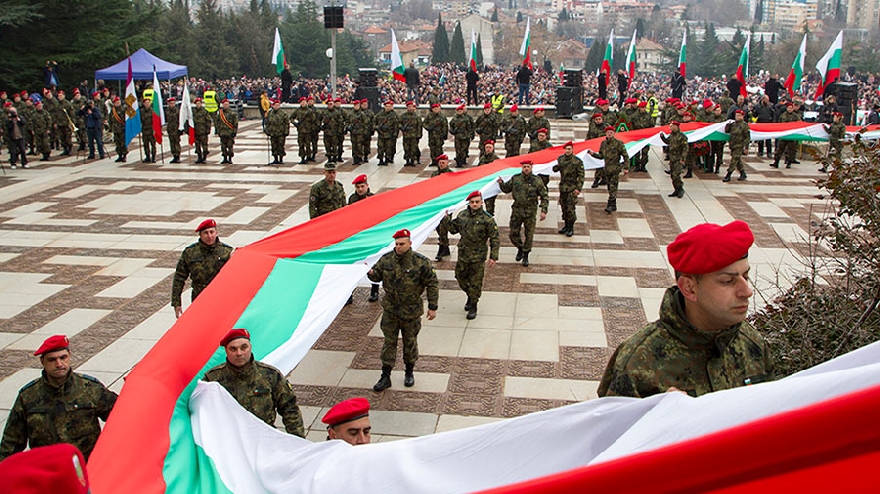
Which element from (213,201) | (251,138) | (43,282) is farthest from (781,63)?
(43,282)

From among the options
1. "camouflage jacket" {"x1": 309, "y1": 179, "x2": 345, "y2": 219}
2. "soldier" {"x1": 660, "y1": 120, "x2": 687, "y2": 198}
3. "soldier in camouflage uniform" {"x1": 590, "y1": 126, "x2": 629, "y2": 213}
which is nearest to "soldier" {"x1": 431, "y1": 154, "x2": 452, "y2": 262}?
"camouflage jacket" {"x1": 309, "y1": 179, "x2": 345, "y2": 219}

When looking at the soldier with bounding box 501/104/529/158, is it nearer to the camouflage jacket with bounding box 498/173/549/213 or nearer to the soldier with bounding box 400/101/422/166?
the soldier with bounding box 400/101/422/166

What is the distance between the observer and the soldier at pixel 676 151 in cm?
1644

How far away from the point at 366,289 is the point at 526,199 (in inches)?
108

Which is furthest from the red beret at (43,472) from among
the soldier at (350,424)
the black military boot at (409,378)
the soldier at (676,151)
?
the soldier at (676,151)

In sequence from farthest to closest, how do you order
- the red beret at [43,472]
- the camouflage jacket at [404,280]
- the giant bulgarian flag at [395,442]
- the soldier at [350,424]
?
the camouflage jacket at [404,280], the soldier at [350,424], the red beret at [43,472], the giant bulgarian flag at [395,442]

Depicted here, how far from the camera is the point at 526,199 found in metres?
12.2

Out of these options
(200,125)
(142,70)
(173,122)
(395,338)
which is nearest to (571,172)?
(395,338)

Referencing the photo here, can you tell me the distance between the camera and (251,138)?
26.8 metres

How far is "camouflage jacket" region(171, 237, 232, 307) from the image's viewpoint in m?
8.90

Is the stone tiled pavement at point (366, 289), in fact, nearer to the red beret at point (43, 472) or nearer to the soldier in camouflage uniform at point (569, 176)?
the soldier in camouflage uniform at point (569, 176)

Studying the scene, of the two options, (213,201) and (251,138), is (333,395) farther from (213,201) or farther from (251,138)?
(251,138)

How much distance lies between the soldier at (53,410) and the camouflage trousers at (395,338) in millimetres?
3238

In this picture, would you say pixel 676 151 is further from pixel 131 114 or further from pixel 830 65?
pixel 131 114
